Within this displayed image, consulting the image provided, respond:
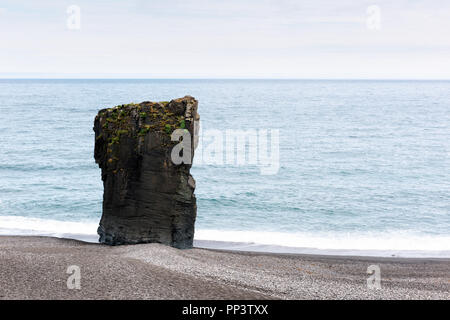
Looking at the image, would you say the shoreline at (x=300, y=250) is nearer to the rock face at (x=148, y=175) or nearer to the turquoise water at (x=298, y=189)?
the turquoise water at (x=298, y=189)

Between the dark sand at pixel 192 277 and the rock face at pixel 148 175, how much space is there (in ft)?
3.75

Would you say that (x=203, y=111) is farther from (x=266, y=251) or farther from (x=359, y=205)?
(x=266, y=251)

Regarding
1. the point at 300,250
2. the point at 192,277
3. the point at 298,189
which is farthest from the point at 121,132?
the point at 298,189

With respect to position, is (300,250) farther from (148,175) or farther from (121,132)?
(121,132)

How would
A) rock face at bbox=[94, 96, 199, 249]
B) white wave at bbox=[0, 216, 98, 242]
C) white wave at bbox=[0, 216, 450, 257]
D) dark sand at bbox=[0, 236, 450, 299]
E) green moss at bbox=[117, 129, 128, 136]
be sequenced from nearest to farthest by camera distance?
dark sand at bbox=[0, 236, 450, 299] → rock face at bbox=[94, 96, 199, 249] → green moss at bbox=[117, 129, 128, 136] → white wave at bbox=[0, 216, 450, 257] → white wave at bbox=[0, 216, 98, 242]

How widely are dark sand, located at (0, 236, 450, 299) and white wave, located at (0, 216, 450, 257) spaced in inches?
185

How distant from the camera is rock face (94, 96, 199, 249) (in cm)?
1998

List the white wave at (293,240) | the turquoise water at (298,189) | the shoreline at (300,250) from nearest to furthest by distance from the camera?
1. the shoreline at (300,250)
2. the white wave at (293,240)
3. the turquoise water at (298,189)

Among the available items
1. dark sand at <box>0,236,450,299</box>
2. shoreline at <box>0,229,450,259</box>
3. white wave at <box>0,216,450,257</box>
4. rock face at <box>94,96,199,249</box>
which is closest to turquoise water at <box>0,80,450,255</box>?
white wave at <box>0,216,450,257</box>

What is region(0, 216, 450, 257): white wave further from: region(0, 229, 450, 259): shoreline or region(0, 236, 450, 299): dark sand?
region(0, 236, 450, 299): dark sand

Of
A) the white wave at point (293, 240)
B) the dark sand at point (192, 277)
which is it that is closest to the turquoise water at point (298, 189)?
the white wave at point (293, 240)

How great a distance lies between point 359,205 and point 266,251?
515 inches

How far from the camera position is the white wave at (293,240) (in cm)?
2641

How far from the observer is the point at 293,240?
29.1 meters
